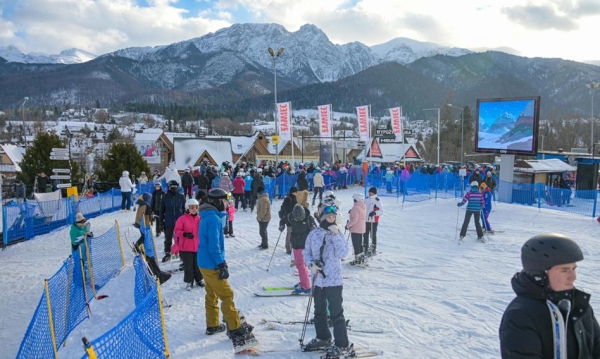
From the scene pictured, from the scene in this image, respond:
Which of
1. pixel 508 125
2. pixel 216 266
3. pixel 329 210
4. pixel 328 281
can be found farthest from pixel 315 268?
pixel 508 125

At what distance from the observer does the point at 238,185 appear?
55.7 ft

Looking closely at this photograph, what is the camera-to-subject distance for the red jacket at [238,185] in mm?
16844

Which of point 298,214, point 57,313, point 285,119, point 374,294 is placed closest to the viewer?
point 57,313

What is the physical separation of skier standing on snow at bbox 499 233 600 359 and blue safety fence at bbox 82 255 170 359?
282cm

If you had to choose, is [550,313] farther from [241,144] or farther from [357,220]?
[241,144]

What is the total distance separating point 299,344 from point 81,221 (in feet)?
17.7

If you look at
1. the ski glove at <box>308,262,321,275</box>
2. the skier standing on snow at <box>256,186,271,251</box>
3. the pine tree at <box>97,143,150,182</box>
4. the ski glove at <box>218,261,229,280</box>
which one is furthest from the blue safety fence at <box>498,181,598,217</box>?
the pine tree at <box>97,143,150,182</box>

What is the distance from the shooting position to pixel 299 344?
5.48m

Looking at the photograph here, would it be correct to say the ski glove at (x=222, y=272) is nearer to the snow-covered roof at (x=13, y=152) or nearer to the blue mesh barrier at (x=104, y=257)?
the blue mesh barrier at (x=104, y=257)

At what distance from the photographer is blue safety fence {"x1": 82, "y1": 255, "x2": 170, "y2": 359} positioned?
340 centimetres

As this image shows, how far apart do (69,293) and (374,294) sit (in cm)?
505

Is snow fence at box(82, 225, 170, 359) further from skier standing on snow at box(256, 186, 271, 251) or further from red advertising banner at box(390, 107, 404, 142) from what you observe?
red advertising banner at box(390, 107, 404, 142)

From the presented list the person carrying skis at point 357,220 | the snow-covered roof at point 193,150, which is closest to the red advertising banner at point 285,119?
the person carrying skis at point 357,220

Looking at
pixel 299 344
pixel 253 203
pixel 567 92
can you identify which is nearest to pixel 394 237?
pixel 253 203
